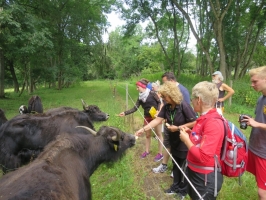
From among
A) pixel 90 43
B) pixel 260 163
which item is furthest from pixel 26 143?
pixel 90 43

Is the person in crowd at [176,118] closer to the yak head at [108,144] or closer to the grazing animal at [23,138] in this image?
the yak head at [108,144]

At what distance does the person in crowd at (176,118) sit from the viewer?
3211mm

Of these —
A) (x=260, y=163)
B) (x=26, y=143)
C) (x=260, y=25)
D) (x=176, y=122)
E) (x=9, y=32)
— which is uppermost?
(x=260, y=25)

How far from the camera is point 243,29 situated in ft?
66.1

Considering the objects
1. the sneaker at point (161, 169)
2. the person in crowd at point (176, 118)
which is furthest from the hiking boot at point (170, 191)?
the sneaker at point (161, 169)

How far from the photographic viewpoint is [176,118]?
349cm

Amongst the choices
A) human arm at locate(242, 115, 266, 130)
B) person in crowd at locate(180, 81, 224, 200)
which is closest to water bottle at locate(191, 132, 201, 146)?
person in crowd at locate(180, 81, 224, 200)

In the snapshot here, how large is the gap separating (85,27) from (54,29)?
13.3 ft

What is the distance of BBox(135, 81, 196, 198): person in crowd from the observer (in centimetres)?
321

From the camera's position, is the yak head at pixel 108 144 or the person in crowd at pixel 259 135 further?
the yak head at pixel 108 144

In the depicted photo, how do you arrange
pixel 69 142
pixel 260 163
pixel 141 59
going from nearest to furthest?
pixel 260 163 → pixel 69 142 → pixel 141 59

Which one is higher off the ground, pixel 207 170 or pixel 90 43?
pixel 90 43

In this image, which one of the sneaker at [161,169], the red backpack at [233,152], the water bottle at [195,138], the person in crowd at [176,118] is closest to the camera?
the red backpack at [233,152]

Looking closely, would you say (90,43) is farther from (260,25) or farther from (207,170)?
(207,170)
